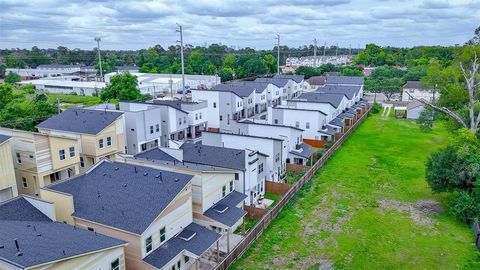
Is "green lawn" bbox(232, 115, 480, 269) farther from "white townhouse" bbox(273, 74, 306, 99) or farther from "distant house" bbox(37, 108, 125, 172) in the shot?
"white townhouse" bbox(273, 74, 306, 99)

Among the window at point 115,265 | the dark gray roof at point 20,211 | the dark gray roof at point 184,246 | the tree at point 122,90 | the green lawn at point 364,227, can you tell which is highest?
the tree at point 122,90

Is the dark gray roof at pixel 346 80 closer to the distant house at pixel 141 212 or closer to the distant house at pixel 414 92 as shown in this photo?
the distant house at pixel 414 92

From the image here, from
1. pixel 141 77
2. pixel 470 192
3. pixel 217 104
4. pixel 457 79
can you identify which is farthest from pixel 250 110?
pixel 141 77

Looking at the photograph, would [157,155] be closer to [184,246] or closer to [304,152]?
[184,246]

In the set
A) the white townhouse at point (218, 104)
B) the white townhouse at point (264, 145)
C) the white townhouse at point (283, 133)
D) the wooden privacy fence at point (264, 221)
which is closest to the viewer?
the wooden privacy fence at point (264, 221)

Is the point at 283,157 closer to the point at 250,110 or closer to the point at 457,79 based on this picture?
the point at 457,79

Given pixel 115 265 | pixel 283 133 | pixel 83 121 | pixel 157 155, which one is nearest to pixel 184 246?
pixel 115 265

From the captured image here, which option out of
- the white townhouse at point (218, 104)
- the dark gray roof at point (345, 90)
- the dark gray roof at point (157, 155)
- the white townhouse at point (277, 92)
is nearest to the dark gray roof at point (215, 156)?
the dark gray roof at point (157, 155)
